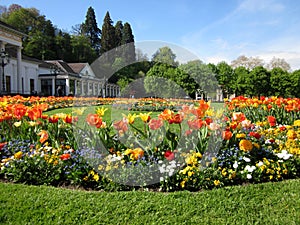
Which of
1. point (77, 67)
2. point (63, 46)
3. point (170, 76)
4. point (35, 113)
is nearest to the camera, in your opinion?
point (35, 113)

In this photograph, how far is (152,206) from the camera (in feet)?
10.00

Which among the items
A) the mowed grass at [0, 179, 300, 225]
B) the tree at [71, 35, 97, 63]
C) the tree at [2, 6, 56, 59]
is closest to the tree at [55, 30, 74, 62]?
the tree at [71, 35, 97, 63]

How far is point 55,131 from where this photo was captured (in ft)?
14.5

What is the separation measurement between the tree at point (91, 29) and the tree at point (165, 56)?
6960 centimetres

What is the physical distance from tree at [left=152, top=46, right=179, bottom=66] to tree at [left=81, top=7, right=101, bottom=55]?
228 feet

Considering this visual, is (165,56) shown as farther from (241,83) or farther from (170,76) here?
(241,83)

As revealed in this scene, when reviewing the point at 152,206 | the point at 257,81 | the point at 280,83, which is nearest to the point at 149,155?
the point at 152,206

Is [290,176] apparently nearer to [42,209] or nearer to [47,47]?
[42,209]

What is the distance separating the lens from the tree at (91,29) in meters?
71.6

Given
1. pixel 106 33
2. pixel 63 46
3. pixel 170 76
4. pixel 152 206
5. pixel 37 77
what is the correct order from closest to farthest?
pixel 152 206, pixel 170 76, pixel 37 77, pixel 106 33, pixel 63 46

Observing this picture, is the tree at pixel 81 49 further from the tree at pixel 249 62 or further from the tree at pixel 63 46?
the tree at pixel 249 62

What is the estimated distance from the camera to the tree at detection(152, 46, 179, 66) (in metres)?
4.30

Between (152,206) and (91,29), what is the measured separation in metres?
74.1

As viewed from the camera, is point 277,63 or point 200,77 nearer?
point 200,77
